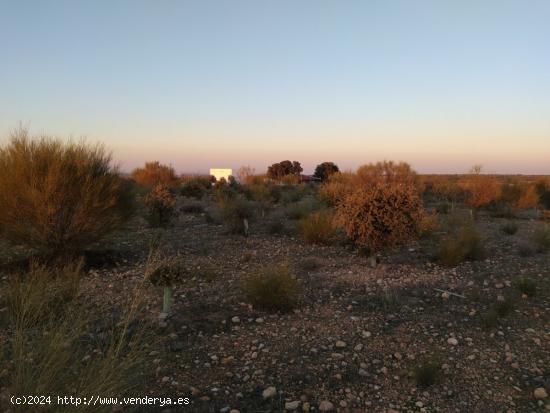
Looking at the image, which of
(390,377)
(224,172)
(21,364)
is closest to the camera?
(21,364)

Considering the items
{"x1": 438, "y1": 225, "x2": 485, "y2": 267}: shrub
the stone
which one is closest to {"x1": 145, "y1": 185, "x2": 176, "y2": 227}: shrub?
{"x1": 438, "y1": 225, "x2": 485, "y2": 267}: shrub

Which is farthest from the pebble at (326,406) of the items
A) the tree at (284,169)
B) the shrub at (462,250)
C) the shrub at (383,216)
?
the tree at (284,169)

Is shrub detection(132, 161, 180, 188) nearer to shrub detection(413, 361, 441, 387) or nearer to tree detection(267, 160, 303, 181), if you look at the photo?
tree detection(267, 160, 303, 181)

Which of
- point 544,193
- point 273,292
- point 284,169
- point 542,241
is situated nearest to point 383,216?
Result: point 273,292

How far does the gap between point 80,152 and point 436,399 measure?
8.10 metres

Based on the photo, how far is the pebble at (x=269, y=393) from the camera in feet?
14.3

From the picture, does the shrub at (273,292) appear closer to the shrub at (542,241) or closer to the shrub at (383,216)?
the shrub at (383,216)

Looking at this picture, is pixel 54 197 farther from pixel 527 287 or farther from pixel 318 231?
pixel 527 287

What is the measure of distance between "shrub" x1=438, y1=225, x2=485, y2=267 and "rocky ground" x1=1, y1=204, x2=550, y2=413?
25cm

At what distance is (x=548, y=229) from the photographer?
451 inches

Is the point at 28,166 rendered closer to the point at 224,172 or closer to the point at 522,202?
the point at 522,202

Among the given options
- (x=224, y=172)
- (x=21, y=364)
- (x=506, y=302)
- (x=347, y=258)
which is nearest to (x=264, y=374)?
(x=21, y=364)

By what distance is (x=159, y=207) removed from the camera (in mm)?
13594

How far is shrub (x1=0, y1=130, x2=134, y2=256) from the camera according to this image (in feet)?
27.6
